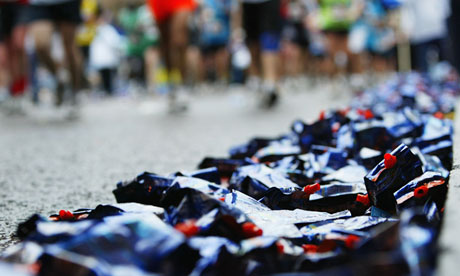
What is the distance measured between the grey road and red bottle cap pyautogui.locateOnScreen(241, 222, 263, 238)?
28.8 inches

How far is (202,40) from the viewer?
46.6 feet

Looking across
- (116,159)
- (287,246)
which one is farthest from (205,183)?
(116,159)

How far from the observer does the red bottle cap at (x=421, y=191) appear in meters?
1.64

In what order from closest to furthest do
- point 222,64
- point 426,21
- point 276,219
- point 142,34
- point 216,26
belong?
point 276,219 → point 426,21 → point 142,34 → point 216,26 → point 222,64

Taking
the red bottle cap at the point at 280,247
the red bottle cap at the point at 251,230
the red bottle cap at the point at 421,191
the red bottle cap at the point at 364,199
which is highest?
the red bottle cap at the point at 251,230

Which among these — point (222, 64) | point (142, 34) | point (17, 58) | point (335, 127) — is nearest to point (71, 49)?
point (17, 58)

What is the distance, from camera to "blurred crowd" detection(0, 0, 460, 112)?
6934 millimetres

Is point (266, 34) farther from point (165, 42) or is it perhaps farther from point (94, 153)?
point (94, 153)

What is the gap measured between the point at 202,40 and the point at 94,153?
35.5 feet

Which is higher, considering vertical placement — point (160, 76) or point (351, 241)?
point (351, 241)

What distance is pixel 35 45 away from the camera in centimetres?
688

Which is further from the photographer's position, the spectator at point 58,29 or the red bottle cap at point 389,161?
the spectator at point 58,29

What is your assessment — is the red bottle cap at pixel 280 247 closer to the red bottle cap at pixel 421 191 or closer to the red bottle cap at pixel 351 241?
the red bottle cap at pixel 351 241

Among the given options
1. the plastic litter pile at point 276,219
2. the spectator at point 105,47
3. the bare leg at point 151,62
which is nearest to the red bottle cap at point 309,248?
the plastic litter pile at point 276,219
